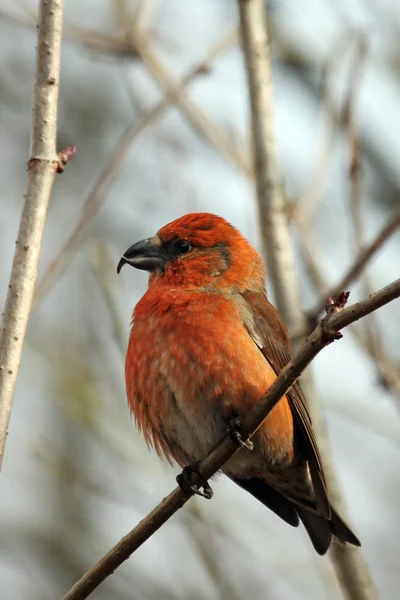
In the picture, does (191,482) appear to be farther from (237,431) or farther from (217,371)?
(217,371)

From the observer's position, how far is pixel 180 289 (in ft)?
17.0

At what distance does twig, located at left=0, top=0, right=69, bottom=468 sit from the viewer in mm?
3254

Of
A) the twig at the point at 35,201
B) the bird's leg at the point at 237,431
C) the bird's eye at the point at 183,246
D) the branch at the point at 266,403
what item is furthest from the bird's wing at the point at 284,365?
the twig at the point at 35,201

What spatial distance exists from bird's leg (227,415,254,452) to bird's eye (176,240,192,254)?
4.55ft

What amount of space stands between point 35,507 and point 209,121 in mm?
5676

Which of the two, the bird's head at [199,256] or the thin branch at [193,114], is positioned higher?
the thin branch at [193,114]

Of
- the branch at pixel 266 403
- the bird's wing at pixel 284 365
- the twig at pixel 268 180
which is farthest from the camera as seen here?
the twig at pixel 268 180

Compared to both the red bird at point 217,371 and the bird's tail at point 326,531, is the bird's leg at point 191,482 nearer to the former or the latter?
the red bird at point 217,371

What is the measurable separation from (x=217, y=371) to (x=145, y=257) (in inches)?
45.7

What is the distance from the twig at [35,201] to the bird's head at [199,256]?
5.49ft

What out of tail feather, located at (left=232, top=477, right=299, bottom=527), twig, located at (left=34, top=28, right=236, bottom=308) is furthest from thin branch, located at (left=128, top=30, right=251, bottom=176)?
tail feather, located at (left=232, top=477, right=299, bottom=527)

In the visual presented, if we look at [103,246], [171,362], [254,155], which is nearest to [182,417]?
[171,362]

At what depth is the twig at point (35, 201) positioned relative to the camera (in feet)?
10.7

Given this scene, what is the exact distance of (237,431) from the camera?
419 centimetres
